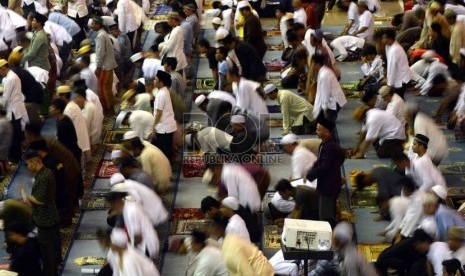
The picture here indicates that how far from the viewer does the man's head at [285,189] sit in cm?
899

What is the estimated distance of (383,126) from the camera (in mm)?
10211

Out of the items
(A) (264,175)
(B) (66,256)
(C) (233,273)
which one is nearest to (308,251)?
(C) (233,273)

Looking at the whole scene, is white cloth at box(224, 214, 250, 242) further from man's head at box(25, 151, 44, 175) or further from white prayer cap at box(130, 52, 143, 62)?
white prayer cap at box(130, 52, 143, 62)

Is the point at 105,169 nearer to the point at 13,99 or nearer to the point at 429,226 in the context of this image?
the point at 13,99

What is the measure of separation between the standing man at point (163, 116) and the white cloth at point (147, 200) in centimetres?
165

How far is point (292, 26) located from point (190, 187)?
3639 mm

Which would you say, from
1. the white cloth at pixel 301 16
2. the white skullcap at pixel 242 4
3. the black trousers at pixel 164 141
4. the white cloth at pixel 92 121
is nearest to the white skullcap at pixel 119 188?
the black trousers at pixel 164 141

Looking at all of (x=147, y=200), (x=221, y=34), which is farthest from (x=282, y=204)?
(x=221, y=34)

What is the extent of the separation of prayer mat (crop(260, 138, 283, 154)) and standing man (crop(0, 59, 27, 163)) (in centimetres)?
281

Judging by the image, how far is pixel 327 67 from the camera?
1073 centimetres

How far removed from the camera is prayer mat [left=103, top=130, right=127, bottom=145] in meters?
11.3

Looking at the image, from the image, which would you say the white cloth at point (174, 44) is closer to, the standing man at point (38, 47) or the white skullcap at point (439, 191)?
the standing man at point (38, 47)

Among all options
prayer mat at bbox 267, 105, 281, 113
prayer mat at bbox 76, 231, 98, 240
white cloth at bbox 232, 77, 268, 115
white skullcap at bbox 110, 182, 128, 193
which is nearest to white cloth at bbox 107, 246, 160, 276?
white skullcap at bbox 110, 182, 128, 193

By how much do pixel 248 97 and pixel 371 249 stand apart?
8.51 ft
